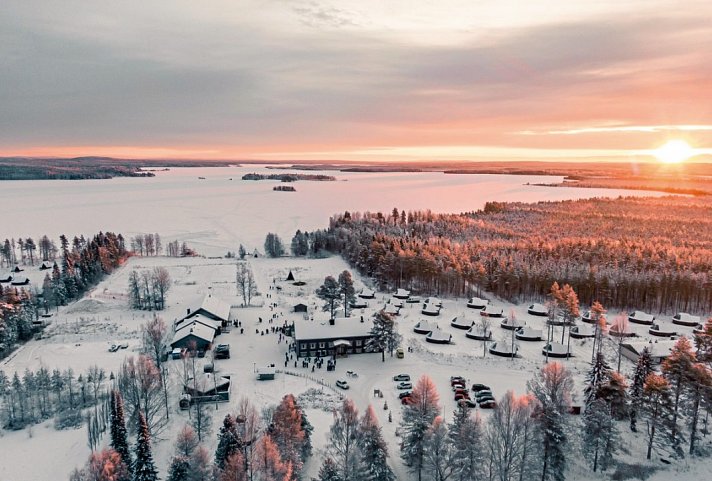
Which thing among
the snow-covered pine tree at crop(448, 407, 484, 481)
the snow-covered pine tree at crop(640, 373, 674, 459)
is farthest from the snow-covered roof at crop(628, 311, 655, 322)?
the snow-covered pine tree at crop(448, 407, 484, 481)

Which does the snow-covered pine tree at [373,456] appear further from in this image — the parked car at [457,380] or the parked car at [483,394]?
the parked car at [457,380]

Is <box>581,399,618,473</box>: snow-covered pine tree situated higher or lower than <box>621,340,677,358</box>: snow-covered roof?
higher

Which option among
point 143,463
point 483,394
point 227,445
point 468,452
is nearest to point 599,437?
point 468,452

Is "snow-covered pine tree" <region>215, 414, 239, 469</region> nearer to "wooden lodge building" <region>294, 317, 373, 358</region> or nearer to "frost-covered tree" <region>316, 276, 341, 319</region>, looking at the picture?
"wooden lodge building" <region>294, 317, 373, 358</region>

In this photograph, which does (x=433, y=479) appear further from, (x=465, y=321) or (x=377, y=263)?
(x=377, y=263)

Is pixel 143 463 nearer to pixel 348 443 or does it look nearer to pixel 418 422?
pixel 348 443

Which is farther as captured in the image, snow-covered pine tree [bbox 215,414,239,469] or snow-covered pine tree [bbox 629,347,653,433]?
snow-covered pine tree [bbox 629,347,653,433]
